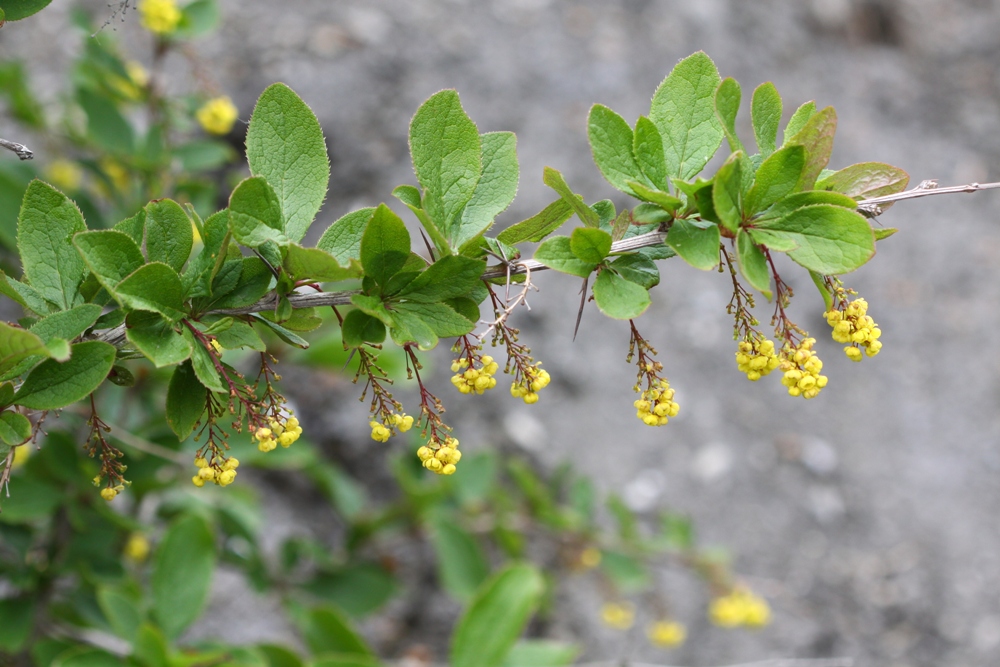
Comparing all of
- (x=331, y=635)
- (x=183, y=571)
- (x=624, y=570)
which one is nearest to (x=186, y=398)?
(x=183, y=571)

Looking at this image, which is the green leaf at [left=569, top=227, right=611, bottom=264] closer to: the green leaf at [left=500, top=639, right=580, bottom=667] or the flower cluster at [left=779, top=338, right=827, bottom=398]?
the flower cluster at [left=779, top=338, right=827, bottom=398]

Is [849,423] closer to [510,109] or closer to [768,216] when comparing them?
[510,109]

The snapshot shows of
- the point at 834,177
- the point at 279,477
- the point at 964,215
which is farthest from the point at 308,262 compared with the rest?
the point at 964,215

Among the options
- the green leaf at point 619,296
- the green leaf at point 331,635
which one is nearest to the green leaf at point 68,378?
the green leaf at point 619,296

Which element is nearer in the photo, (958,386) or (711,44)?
(958,386)

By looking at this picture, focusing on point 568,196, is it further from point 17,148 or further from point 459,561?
point 459,561

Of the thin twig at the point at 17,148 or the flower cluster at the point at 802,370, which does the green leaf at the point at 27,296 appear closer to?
the thin twig at the point at 17,148
